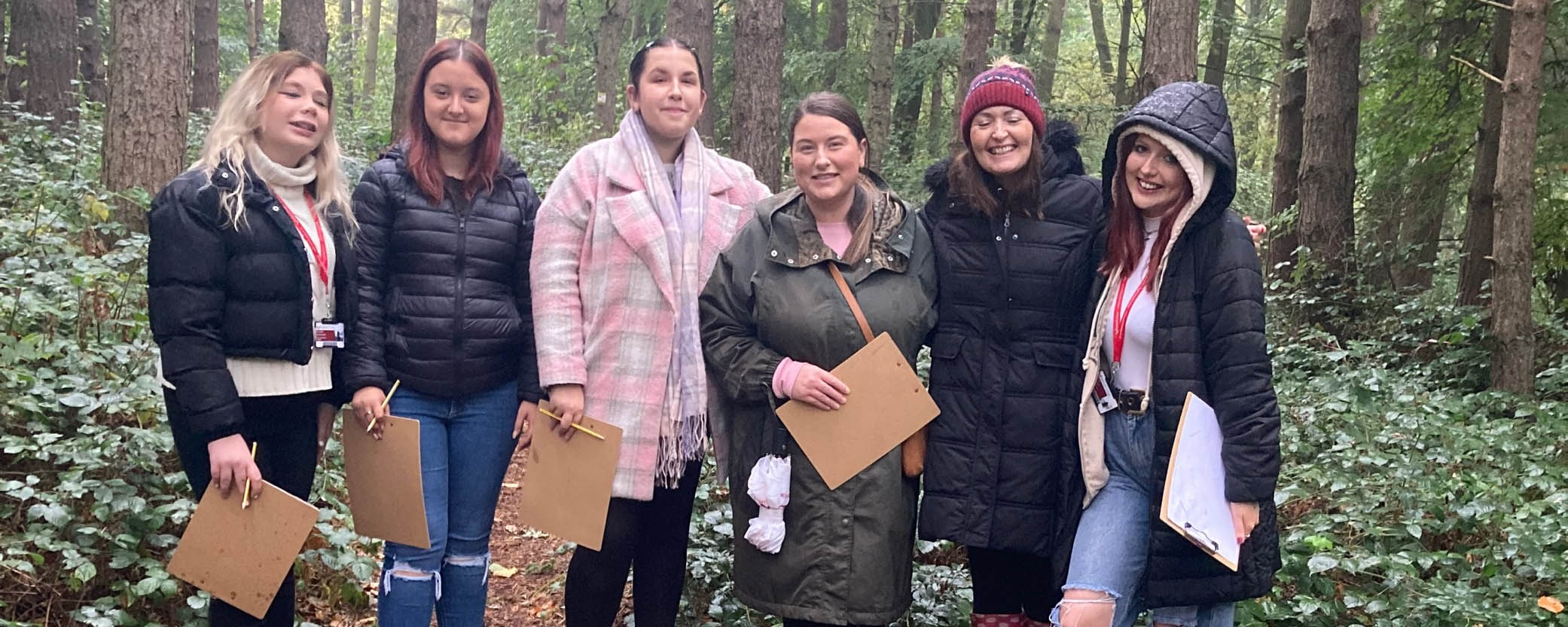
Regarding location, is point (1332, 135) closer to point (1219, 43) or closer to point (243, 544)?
point (1219, 43)

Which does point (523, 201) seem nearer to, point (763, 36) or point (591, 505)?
point (591, 505)

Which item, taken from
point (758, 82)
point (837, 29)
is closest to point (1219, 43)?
point (837, 29)

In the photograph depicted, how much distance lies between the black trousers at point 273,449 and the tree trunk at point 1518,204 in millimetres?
6604

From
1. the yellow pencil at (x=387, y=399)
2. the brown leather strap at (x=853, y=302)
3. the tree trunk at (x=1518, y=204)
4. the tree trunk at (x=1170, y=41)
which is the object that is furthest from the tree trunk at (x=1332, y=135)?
the yellow pencil at (x=387, y=399)

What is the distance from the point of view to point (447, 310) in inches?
129

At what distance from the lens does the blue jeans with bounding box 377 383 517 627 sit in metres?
A: 3.35

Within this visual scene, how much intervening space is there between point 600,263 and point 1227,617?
2.02 m

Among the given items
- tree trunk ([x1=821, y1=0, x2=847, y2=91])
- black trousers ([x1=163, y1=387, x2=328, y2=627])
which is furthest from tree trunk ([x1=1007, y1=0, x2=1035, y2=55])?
black trousers ([x1=163, y1=387, x2=328, y2=627])

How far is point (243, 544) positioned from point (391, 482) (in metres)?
0.43

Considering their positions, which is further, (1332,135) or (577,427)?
(1332,135)

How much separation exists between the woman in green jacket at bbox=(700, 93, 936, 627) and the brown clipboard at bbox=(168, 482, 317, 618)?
125 centimetres

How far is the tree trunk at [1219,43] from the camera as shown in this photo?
16095mm

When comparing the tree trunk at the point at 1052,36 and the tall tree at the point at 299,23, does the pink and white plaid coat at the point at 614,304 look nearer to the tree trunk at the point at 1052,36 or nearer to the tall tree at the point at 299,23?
the tall tree at the point at 299,23

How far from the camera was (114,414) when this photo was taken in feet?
15.6
